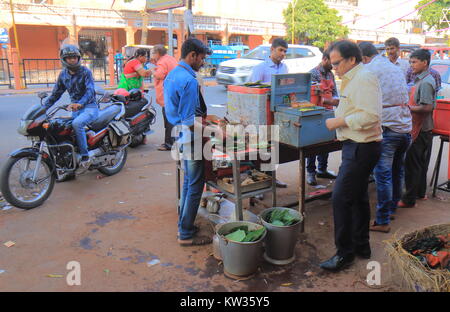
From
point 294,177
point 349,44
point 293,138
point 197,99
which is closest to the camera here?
point 349,44

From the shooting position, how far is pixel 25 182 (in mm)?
4617

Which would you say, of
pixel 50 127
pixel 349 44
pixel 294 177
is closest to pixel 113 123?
pixel 50 127

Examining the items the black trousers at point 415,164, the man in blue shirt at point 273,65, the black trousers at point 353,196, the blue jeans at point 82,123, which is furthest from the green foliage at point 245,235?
the blue jeans at point 82,123

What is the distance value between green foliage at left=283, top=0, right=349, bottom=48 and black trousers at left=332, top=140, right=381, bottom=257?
2974 centimetres

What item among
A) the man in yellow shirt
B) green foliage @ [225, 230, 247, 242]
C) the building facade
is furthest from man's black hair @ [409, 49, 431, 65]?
the building facade

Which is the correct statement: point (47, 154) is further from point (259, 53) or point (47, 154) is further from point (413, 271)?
point (259, 53)

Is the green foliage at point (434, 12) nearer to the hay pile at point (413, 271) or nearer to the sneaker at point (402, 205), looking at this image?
the sneaker at point (402, 205)

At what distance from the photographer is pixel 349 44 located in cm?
311

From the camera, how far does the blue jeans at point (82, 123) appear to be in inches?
205

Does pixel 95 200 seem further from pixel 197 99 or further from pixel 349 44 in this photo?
pixel 349 44

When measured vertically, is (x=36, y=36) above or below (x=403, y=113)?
above

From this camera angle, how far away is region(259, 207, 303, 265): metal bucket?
340cm

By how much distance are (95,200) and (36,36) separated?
25006 mm

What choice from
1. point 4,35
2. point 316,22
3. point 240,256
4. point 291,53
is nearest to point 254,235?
point 240,256
